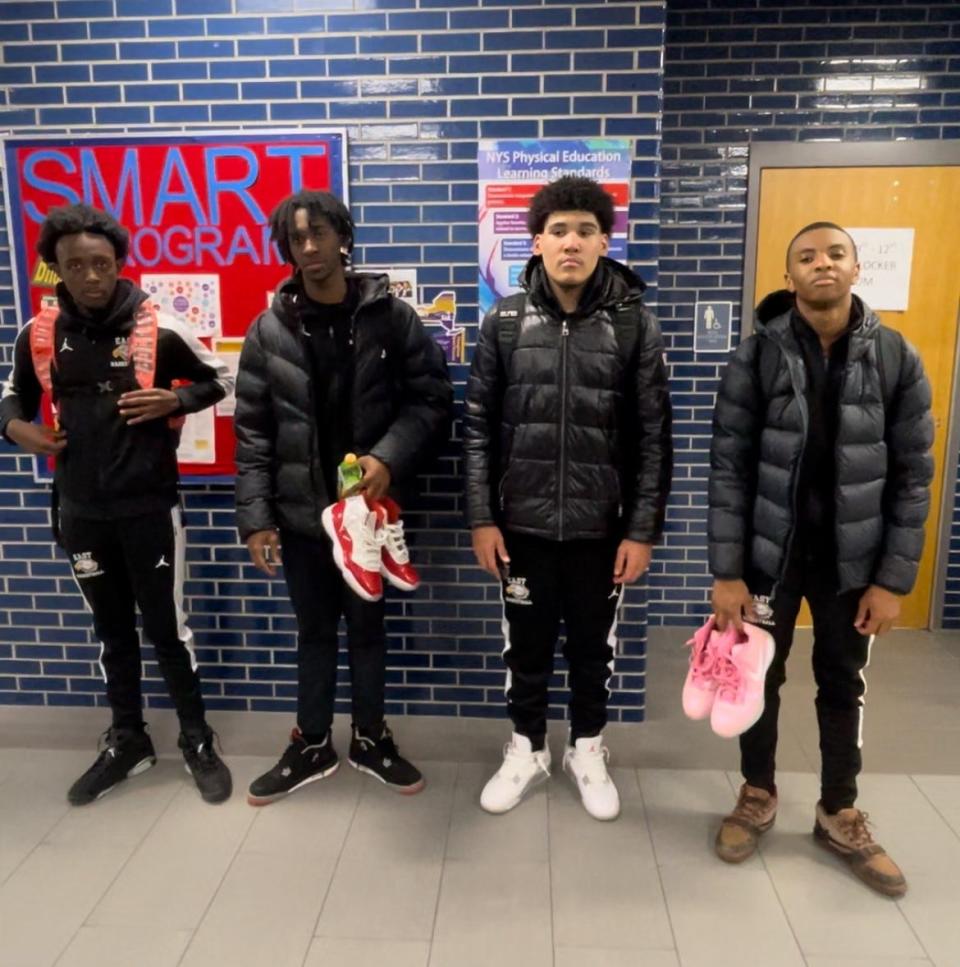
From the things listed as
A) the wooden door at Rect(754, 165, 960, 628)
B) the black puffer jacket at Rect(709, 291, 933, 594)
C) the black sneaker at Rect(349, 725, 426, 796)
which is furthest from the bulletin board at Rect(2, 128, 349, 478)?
the wooden door at Rect(754, 165, 960, 628)

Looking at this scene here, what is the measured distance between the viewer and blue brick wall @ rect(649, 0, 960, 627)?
3.58 m

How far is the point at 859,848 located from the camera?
2145 mm

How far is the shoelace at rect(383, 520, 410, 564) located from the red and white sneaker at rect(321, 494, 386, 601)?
0.07 feet

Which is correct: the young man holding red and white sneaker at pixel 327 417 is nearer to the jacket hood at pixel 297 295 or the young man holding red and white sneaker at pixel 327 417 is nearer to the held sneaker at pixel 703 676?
the jacket hood at pixel 297 295

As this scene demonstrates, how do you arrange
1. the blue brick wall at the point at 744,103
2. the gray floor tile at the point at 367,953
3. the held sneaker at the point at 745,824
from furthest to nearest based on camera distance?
the blue brick wall at the point at 744,103
the held sneaker at the point at 745,824
the gray floor tile at the point at 367,953

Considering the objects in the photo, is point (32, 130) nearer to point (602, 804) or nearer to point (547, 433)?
point (547, 433)

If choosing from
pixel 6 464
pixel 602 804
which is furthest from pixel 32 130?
pixel 602 804

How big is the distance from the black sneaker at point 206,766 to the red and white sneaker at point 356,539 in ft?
2.51

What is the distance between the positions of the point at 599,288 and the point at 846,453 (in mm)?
759

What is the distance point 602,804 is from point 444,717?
0.76 metres

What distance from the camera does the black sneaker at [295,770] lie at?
2.47 metres

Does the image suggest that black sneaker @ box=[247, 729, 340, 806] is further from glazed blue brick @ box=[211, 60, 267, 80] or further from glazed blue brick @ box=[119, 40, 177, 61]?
glazed blue brick @ box=[119, 40, 177, 61]

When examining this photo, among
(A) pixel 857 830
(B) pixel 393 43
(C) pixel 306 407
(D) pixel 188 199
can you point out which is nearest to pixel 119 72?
(D) pixel 188 199

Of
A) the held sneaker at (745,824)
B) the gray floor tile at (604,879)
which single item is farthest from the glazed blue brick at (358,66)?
the held sneaker at (745,824)
